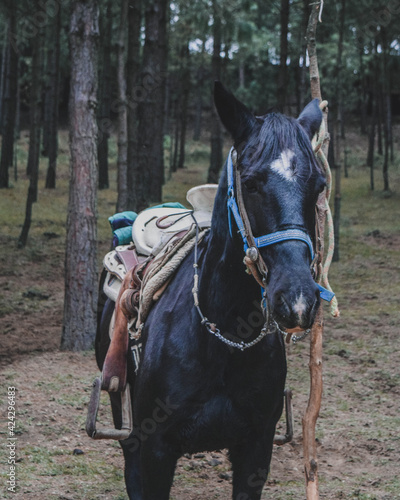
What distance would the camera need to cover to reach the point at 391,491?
509cm

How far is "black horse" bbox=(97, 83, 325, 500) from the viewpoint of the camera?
2.60m

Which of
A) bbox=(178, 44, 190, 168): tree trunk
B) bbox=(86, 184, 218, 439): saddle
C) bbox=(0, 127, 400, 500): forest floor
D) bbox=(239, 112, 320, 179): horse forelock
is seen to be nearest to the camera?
bbox=(239, 112, 320, 179): horse forelock

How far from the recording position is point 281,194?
259cm

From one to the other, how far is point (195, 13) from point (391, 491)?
21.6 m

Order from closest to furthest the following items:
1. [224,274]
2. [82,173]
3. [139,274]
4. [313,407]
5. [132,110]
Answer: [224,274] < [313,407] < [139,274] < [82,173] < [132,110]

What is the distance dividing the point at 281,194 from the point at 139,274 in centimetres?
175

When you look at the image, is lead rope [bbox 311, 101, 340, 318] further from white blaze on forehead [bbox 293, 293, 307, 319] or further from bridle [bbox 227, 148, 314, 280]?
white blaze on forehead [bbox 293, 293, 307, 319]

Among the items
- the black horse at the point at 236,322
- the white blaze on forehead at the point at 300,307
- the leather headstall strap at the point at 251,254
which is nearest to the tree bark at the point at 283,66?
the black horse at the point at 236,322

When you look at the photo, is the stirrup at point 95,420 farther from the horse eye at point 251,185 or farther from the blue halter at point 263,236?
the horse eye at point 251,185

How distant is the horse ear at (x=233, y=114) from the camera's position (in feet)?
9.12

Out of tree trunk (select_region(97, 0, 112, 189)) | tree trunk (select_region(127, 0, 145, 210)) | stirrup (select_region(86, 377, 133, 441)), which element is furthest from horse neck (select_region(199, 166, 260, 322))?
tree trunk (select_region(97, 0, 112, 189))

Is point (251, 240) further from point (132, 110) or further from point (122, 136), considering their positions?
point (132, 110)

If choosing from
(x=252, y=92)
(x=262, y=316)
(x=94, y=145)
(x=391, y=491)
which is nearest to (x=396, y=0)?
(x=252, y=92)

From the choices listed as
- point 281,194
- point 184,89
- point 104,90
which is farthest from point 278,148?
point 184,89
